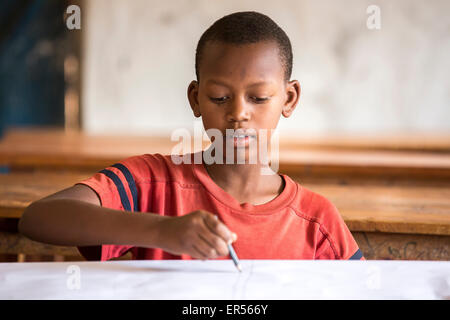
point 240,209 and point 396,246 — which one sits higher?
point 240,209

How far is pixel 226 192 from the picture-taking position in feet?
3.16

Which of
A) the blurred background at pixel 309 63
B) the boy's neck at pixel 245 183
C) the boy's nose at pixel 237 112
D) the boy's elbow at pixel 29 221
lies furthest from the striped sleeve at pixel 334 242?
the blurred background at pixel 309 63

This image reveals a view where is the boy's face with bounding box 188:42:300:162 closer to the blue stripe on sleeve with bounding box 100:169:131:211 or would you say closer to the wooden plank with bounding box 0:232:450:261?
the blue stripe on sleeve with bounding box 100:169:131:211

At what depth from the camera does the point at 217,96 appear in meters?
0.84

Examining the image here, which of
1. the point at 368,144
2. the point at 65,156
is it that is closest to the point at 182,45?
the point at 368,144

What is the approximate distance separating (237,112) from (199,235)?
24 cm

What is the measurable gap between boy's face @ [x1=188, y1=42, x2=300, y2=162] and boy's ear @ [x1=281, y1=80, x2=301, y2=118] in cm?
6

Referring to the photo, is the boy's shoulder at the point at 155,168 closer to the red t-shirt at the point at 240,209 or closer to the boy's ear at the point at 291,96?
the red t-shirt at the point at 240,209

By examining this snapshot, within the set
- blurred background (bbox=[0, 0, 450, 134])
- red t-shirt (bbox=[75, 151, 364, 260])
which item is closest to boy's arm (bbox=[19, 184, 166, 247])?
red t-shirt (bbox=[75, 151, 364, 260])

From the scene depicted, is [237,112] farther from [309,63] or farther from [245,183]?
[309,63]

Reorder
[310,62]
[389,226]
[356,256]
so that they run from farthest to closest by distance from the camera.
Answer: [310,62] → [389,226] → [356,256]

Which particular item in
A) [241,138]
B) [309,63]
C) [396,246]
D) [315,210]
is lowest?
[396,246]

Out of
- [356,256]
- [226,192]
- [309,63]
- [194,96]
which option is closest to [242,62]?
[194,96]
